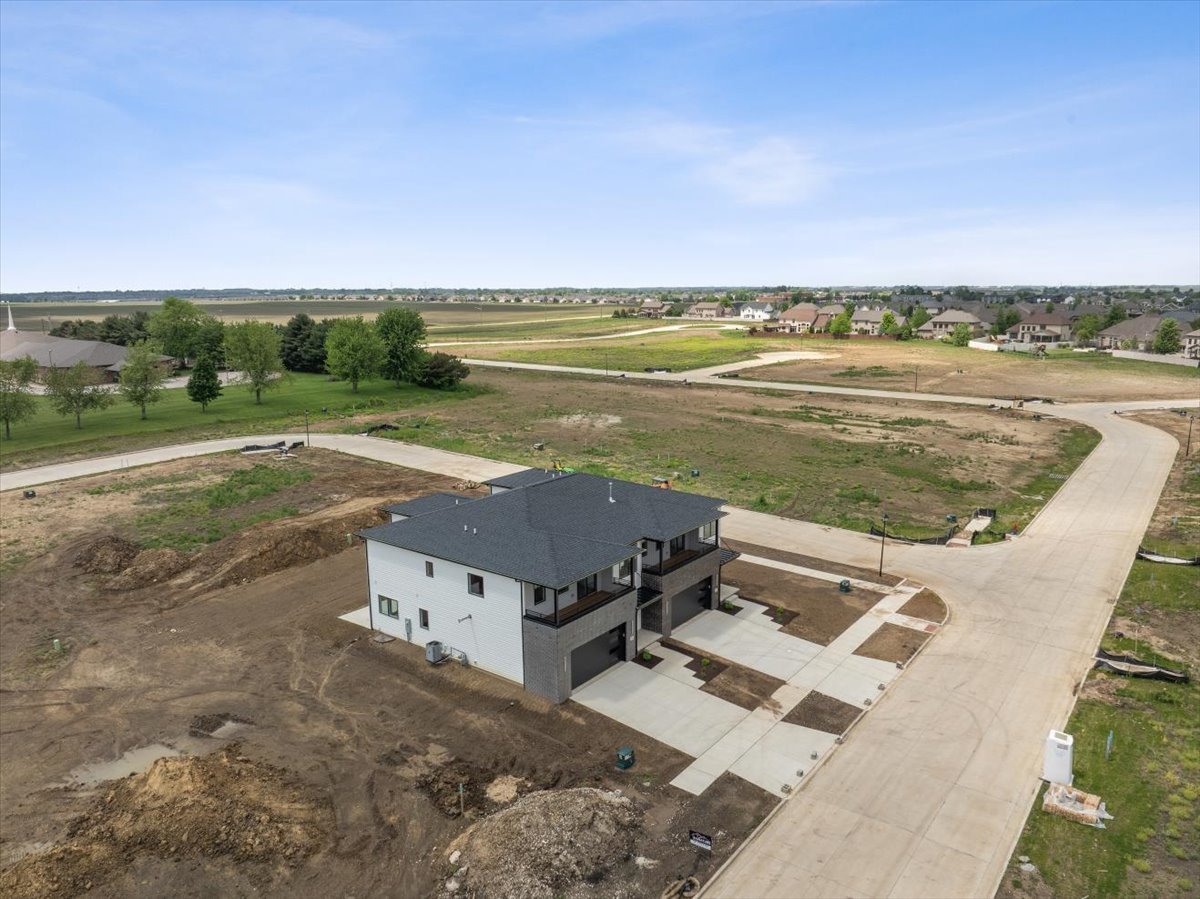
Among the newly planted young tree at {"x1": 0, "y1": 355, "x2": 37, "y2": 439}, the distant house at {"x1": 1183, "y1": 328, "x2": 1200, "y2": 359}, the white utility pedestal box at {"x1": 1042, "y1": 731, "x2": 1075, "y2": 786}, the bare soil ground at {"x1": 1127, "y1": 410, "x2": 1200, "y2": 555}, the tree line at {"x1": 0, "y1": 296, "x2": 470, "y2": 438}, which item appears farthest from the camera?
the distant house at {"x1": 1183, "y1": 328, "x2": 1200, "y2": 359}

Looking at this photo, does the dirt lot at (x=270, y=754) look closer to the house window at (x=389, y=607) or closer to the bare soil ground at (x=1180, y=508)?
the house window at (x=389, y=607)

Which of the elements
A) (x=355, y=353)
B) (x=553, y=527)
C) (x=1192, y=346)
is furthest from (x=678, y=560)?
(x=1192, y=346)

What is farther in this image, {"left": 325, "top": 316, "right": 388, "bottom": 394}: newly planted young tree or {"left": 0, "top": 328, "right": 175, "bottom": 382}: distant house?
{"left": 0, "top": 328, "right": 175, "bottom": 382}: distant house

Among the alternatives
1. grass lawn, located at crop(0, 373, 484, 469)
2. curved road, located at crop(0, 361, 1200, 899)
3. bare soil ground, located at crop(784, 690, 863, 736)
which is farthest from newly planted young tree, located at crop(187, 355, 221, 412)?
bare soil ground, located at crop(784, 690, 863, 736)

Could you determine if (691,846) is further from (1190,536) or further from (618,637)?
(1190,536)

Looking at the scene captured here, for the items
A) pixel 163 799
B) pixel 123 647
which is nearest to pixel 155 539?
pixel 123 647

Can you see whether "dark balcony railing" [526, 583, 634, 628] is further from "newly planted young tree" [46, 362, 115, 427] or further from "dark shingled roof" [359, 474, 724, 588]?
"newly planted young tree" [46, 362, 115, 427]
